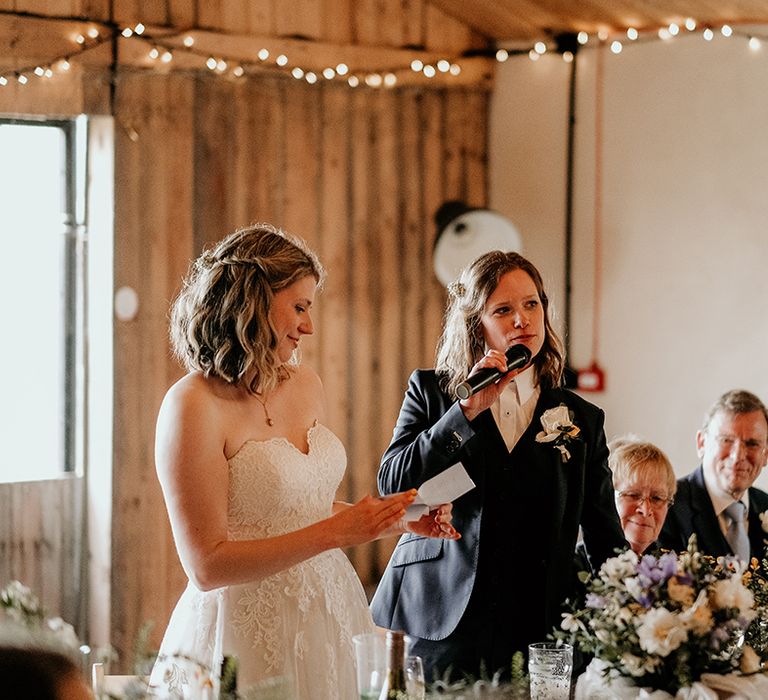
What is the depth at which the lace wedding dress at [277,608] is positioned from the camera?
2.43m

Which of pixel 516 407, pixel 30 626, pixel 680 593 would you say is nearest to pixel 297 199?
pixel 516 407

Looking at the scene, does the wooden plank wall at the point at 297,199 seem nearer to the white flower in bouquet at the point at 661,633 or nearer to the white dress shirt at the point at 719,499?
the white dress shirt at the point at 719,499

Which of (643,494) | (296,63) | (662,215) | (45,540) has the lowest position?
(45,540)

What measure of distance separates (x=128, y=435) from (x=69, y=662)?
4269mm

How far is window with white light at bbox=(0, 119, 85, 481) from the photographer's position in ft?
17.7

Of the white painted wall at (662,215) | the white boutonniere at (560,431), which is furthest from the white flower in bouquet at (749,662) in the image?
the white painted wall at (662,215)

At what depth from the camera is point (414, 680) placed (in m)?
1.88

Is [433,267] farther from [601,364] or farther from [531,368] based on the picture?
[531,368]

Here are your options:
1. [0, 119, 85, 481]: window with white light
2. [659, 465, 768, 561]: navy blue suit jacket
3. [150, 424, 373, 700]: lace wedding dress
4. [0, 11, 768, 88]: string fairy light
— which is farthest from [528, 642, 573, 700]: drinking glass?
[0, 11, 768, 88]: string fairy light

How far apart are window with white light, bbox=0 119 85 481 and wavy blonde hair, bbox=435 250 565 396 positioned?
9.85 ft

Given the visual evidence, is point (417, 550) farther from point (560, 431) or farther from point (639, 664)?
point (639, 664)

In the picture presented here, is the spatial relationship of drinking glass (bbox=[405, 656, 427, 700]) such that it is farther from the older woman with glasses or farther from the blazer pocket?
the older woman with glasses

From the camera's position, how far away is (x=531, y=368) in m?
2.86

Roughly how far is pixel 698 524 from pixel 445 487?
141 centimetres
